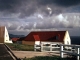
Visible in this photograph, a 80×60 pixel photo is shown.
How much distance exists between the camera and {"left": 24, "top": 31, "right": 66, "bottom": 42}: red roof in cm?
7275

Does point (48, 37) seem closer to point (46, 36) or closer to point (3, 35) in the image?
point (46, 36)

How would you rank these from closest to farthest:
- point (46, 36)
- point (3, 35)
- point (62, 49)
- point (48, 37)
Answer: point (62, 49) → point (3, 35) → point (48, 37) → point (46, 36)

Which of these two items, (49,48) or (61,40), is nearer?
(49,48)

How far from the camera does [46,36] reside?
7625 cm

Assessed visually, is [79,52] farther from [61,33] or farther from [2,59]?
[61,33]

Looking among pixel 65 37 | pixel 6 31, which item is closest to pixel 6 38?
pixel 6 31

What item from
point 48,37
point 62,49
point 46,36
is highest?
point 46,36

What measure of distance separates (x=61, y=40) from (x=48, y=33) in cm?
871

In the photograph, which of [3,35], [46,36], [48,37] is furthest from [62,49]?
[46,36]

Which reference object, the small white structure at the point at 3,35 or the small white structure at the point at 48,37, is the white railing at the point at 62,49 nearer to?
the small white structure at the point at 3,35

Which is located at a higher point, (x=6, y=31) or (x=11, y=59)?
(x=6, y=31)

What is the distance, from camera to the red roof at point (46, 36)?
239 feet

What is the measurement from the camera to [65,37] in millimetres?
72438

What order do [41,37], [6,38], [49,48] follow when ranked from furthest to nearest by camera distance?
[41,37] → [6,38] → [49,48]
